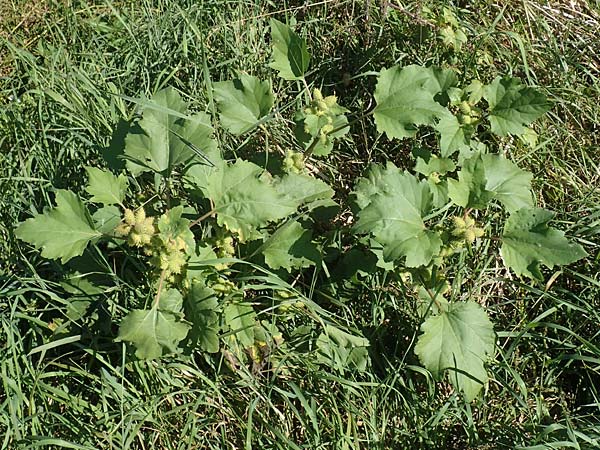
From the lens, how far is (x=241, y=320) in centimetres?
280

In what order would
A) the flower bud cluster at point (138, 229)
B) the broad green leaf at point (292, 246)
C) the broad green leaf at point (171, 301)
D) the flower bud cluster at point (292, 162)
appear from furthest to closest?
the flower bud cluster at point (292, 162) → the broad green leaf at point (292, 246) → the broad green leaf at point (171, 301) → the flower bud cluster at point (138, 229)

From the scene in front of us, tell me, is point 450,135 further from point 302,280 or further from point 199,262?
point 199,262

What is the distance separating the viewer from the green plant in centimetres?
262

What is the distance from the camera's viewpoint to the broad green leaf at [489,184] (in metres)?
2.76

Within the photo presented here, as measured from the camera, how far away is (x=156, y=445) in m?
2.86

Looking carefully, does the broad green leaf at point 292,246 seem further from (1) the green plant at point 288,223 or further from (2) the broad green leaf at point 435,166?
(2) the broad green leaf at point 435,166

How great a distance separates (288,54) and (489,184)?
95 centimetres

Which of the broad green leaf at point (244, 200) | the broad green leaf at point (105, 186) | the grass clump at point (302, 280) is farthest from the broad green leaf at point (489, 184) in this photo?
the broad green leaf at point (105, 186)

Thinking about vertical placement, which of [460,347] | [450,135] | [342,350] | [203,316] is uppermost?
[450,135]

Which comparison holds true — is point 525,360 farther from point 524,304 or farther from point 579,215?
point 579,215

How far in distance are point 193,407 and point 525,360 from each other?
1287 millimetres

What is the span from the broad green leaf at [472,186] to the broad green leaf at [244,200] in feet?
1.88

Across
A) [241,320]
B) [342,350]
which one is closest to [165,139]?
[241,320]

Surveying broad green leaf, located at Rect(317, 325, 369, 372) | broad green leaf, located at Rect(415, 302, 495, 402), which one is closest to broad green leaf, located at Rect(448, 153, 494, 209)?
broad green leaf, located at Rect(415, 302, 495, 402)
